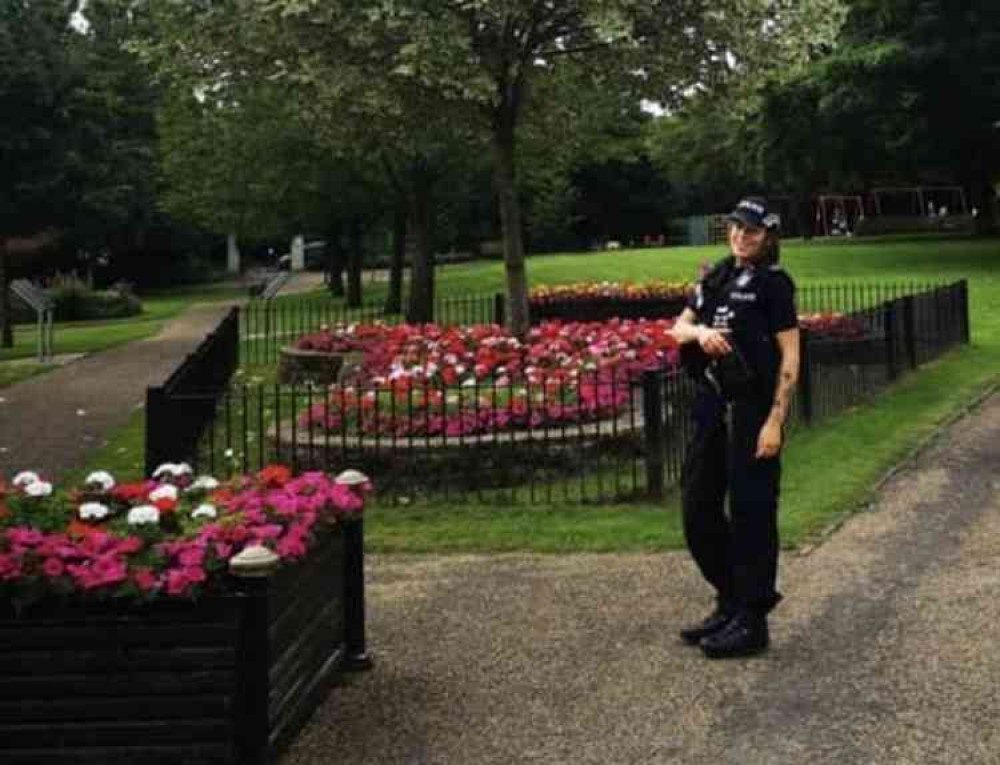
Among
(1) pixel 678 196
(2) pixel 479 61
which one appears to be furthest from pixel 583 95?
(1) pixel 678 196

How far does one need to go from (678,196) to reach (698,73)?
62828mm

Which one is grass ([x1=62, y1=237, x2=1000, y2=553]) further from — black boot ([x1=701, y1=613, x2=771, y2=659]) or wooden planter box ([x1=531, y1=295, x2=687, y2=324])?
wooden planter box ([x1=531, y1=295, x2=687, y2=324])

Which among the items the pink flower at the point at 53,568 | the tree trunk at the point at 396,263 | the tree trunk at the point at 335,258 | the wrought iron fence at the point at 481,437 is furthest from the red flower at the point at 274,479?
the tree trunk at the point at 335,258

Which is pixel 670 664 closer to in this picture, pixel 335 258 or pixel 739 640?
pixel 739 640

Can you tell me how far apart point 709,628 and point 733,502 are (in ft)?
1.78

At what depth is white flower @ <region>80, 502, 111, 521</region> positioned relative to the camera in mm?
4824

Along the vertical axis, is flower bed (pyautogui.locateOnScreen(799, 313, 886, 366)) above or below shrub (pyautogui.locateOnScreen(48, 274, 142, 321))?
below

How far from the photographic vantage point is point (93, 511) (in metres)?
4.82

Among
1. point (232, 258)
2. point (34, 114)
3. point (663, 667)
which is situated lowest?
point (663, 667)

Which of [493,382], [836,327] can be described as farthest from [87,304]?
[493,382]

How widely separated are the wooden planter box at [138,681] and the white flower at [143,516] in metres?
0.49

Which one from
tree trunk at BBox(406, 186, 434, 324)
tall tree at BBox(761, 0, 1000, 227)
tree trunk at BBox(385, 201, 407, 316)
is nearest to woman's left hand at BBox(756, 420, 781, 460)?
tree trunk at BBox(406, 186, 434, 324)

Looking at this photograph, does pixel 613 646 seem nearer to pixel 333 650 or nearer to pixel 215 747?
pixel 333 650

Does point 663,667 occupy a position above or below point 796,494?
below
